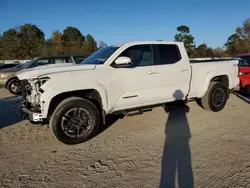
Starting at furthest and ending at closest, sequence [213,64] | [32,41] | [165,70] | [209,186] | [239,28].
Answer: [32,41] → [239,28] → [213,64] → [165,70] → [209,186]

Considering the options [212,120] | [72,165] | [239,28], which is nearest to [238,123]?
[212,120]

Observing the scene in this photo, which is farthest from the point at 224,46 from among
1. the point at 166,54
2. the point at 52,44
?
the point at 166,54

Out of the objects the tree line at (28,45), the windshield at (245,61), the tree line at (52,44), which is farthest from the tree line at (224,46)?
the windshield at (245,61)

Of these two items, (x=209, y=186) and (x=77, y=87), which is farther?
(x=77, y=87)

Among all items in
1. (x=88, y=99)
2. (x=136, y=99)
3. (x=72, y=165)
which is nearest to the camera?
(x=72, y=165)

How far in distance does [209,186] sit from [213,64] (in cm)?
435

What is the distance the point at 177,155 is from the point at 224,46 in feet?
158

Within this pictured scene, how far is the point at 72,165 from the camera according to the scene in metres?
3.75

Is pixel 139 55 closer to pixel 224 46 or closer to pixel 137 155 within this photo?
pixel 137 155

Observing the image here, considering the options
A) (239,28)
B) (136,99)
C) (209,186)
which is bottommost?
(209,186)

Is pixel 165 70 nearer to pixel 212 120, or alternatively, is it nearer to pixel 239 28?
pixel 212 120

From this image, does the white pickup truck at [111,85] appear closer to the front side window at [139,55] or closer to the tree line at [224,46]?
the front side window at [139,55]

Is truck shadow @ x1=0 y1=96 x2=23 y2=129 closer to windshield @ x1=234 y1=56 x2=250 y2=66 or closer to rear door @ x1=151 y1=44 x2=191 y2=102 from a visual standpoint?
rear door @ x1=151 y1=44 x2=191 y2=102

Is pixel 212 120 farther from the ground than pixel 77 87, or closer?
closer
